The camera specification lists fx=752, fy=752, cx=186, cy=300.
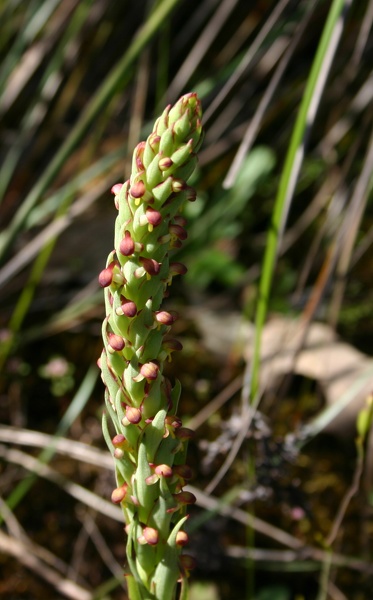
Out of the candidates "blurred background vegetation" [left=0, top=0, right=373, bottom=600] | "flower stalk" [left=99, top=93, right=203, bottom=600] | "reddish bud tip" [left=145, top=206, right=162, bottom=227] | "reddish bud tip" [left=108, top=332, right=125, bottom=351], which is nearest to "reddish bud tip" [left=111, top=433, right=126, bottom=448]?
"flower stalk" [left=99, top=93, right=203, bottom=600]

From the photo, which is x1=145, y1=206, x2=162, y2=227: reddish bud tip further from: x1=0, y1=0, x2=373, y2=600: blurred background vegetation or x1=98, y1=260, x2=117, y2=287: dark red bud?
x1=0, y1=0, x2=373, y2=600: blurred background vegetation

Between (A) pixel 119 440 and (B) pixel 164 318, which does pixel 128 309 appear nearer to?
(B) pixel 164 318

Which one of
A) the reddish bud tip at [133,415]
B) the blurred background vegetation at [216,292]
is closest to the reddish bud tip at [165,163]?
the reddish bud tip at [133,415]

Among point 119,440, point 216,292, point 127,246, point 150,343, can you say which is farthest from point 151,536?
point 216,292

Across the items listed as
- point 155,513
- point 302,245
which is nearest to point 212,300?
point 302,245

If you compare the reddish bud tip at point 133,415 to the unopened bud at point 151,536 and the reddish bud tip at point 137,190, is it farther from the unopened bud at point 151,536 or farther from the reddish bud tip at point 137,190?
the reddish bud tip at point 137,190

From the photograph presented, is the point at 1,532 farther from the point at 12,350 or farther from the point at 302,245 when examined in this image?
the point at 302,245
